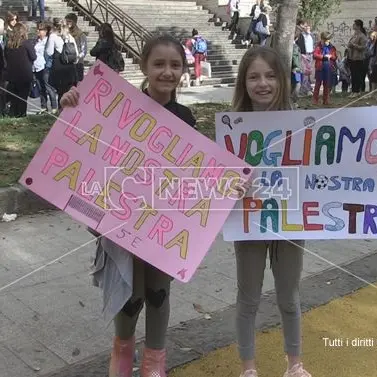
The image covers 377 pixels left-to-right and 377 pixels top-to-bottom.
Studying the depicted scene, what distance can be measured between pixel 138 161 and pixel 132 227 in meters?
0.32

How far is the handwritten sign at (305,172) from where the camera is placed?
2930mm

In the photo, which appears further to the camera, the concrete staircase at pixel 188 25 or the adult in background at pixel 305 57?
the concrete staircase at pixel 188 25

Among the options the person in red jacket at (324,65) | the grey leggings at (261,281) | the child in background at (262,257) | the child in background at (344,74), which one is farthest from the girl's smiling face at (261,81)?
the child in background at (344,74)

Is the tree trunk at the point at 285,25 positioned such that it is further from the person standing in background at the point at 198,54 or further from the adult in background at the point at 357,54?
the person standing in background at the point at 198,54

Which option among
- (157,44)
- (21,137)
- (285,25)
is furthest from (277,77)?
(285,25)

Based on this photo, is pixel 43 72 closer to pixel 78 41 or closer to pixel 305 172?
pixel 78 41

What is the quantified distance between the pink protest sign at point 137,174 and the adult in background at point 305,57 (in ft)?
38.3

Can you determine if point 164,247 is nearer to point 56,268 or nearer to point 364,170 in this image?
point 364,170

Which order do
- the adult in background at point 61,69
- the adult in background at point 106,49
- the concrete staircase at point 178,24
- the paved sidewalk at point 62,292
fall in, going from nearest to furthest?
the paved sidewalk at point 62,292
the adult in background at point 106,49
the adult in background at point 61,69
the concrete staircase at point 178,24

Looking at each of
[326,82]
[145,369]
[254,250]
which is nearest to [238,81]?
[254,250]

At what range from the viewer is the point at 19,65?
9.74 metres

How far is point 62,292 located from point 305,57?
38.4 feet

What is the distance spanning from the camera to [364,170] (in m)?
3.00

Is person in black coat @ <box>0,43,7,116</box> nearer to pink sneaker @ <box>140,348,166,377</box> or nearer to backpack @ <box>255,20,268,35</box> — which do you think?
pink sneaker @ <box>140,348,166,377</box>
